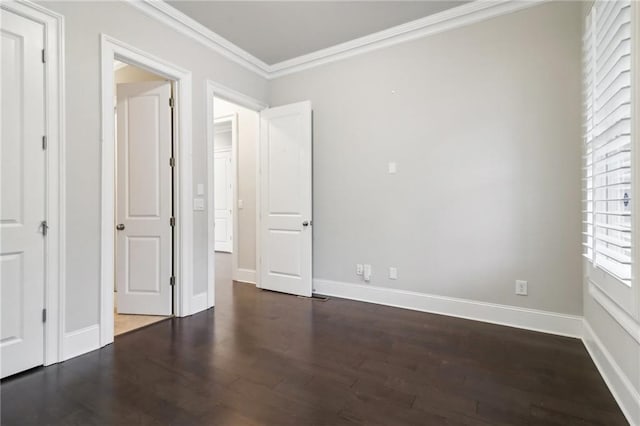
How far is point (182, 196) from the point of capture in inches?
118

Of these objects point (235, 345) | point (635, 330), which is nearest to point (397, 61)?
point (635, 330)

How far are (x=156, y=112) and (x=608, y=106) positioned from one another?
3627 millimetres

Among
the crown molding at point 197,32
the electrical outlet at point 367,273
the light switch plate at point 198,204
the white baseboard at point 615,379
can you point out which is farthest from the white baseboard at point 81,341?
the white baseboard at point 615,379

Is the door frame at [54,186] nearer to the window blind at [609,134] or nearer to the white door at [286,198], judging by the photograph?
the white door at [286,198]

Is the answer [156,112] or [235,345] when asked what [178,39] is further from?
[235,345]

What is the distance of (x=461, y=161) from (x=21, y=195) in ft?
11.5

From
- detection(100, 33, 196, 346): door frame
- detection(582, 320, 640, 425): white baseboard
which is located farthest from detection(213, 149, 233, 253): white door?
detection(582, 320, 640, 425): white baseboard

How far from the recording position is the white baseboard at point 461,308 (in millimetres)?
2602

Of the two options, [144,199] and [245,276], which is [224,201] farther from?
[144,199]

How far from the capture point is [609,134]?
1854mm

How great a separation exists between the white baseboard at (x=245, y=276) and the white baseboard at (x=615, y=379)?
3681mm

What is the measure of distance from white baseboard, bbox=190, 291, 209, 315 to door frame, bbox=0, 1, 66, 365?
1.09 m

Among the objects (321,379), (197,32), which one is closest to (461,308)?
(321,379)

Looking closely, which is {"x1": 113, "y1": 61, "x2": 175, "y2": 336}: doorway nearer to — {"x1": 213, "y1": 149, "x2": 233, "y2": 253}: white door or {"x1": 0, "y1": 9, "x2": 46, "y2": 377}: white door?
{"x1": 0, "y1": 9, "x2": 46, "y2": 377}: white door
